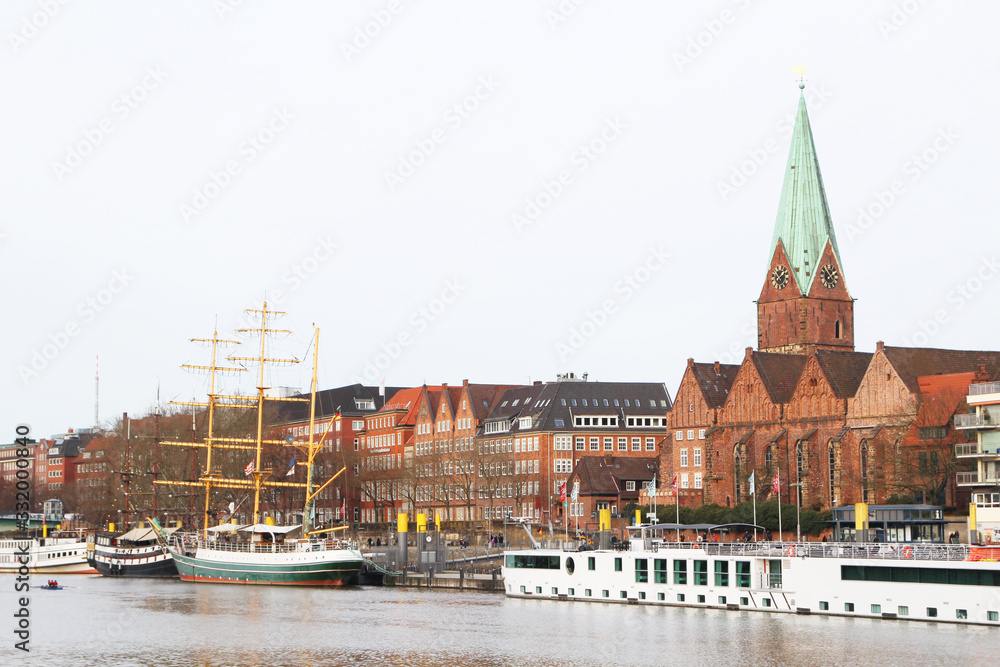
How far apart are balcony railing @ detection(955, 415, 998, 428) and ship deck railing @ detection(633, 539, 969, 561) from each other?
23113 mm

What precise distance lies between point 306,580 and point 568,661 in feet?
171

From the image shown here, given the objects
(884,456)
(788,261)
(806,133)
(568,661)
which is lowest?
(568,661)

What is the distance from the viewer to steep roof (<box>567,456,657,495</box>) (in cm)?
13788

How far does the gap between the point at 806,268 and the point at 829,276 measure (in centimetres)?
245

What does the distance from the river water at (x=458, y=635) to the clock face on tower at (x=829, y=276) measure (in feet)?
220

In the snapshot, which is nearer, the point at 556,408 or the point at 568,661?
the point at 568,661

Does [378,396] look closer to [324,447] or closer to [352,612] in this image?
[324,447]

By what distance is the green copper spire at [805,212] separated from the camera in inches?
5851

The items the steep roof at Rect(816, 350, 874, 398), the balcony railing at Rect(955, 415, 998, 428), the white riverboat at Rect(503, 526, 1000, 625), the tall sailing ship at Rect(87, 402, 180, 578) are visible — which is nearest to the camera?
the white riverboat at Rect(503, 526, 1000, 625)

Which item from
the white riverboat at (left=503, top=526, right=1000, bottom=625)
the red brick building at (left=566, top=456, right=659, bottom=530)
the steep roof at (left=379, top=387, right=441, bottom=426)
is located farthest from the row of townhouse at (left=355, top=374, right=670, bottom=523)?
Answer: the white riverboat at (left=503, top=526, right=1000, bottom=625)

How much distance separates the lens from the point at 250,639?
70.1m

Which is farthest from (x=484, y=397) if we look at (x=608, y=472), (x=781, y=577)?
(x=781, y=577)

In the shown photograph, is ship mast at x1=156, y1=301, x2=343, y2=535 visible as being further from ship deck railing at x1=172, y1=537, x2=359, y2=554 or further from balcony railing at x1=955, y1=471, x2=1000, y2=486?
balcony railing at x1=955, y1=471, x2=1000, y2=486

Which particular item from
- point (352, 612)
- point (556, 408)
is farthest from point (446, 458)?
point (352, 612)
